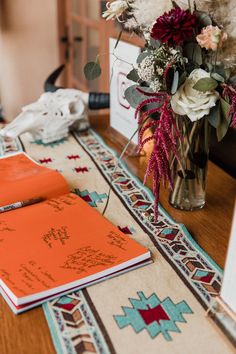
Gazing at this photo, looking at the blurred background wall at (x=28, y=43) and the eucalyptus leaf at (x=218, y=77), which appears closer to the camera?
the eucalyptus leaf at (x=218, y=77)

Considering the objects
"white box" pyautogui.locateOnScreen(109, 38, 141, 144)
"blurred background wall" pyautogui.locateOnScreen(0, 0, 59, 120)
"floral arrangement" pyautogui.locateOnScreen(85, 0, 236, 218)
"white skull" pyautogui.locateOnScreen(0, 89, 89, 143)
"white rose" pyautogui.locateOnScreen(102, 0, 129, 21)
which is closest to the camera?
"floral arrangement" pyautogui.locateOnScreen(85, 0, 236, 218)

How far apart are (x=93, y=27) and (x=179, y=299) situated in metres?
2.15

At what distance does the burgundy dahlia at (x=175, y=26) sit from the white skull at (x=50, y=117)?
0.58 m

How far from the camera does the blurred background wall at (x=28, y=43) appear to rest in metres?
2.99

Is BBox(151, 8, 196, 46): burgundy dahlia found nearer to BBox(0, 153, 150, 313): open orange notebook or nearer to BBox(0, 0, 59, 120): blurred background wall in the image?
BBox(0, 153, 150, 313): open orange notebook

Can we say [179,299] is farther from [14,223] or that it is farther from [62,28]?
[62,28]

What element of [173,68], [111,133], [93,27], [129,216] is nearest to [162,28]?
[173,68]

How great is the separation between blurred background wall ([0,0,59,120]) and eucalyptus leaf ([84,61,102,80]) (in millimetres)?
2321

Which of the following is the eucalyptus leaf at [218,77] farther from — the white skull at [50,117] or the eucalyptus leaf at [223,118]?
the white skull at [50,117]

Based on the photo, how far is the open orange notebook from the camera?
2.01ft

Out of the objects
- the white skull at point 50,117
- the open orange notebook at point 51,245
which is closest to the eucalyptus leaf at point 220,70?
the open orange notebook at point 51,245

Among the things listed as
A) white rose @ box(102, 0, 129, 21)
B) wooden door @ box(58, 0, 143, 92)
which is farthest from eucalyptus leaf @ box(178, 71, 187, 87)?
wooden door @ box(58, 0, 143, 92)

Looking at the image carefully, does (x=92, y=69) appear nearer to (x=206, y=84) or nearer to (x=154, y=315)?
(x=206, y=84)

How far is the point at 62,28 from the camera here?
3.00 m
